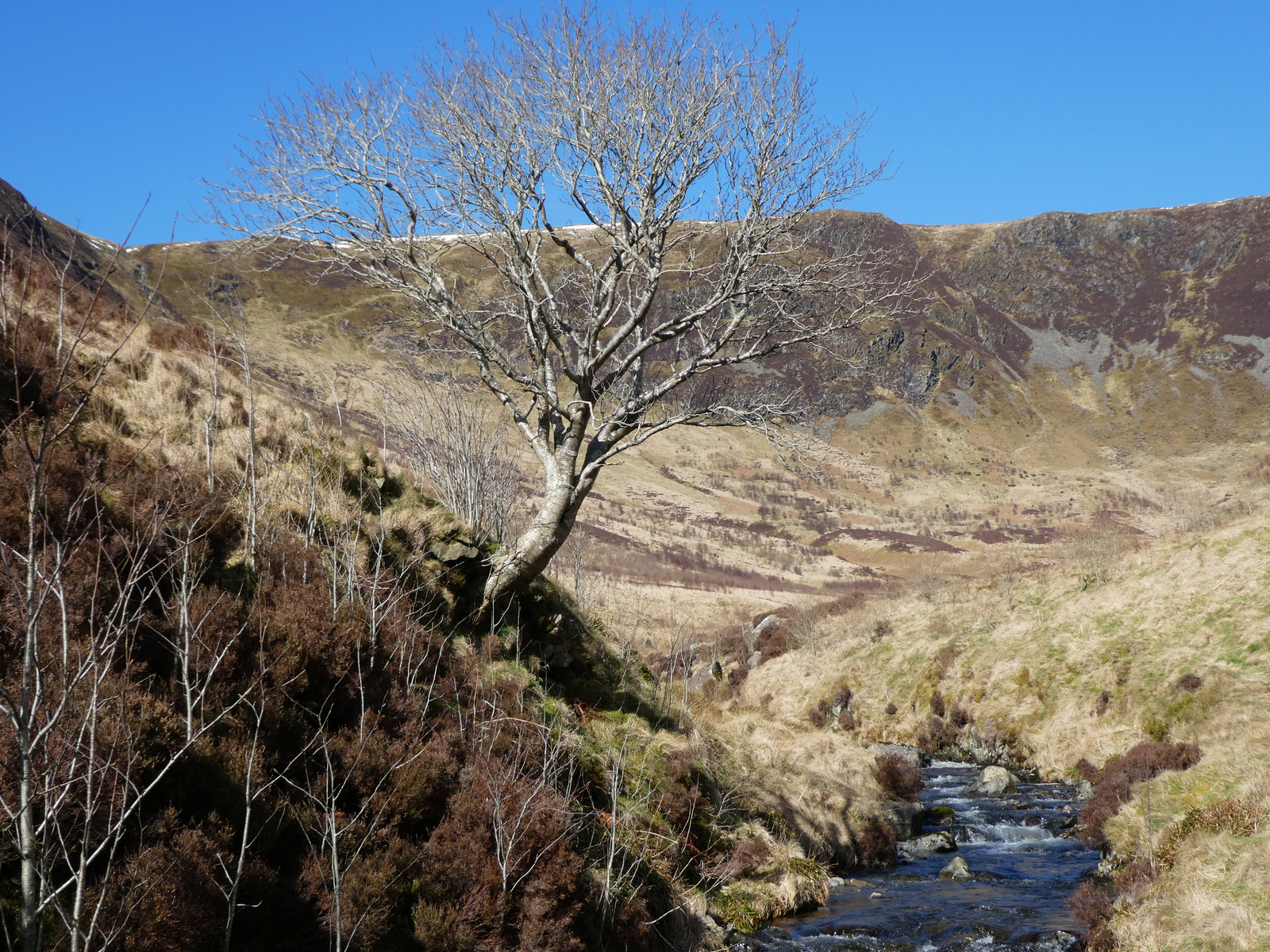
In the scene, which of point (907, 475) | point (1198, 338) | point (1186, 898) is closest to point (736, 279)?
point (1186, 898)

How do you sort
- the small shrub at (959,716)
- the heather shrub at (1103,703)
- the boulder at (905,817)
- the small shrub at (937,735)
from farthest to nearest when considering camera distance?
the small shrub at (959,716), the small shrub at (937,735), the heather shrub at (1103,703), the boulder at (905,817)

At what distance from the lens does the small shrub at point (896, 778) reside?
61.9ft

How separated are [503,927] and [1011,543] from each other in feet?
386

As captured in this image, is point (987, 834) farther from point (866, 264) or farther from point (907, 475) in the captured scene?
point (907, 475)

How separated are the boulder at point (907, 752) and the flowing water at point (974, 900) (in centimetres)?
→ 504

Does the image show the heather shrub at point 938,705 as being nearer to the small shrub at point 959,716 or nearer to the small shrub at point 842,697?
the small shrub at point 959,716

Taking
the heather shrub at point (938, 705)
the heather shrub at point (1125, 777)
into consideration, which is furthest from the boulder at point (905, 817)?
the heather shrub at point (938, 705)

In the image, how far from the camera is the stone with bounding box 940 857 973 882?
1425 centimetres

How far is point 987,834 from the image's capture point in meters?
17.2

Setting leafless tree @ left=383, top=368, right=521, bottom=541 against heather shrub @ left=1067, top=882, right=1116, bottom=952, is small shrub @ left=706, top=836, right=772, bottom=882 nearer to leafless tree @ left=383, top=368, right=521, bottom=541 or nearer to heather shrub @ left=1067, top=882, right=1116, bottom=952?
heather shrub @ left=1067, top=882, right=1116, bottom=952

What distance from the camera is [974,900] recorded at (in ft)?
42.9

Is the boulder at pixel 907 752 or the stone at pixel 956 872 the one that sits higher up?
the stone at pixel 956 872

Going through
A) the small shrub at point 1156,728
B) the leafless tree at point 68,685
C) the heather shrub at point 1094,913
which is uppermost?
the leafless tree at point 68,685

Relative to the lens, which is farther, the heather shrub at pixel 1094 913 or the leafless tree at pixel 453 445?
the leafless tree at pixel 453 445
